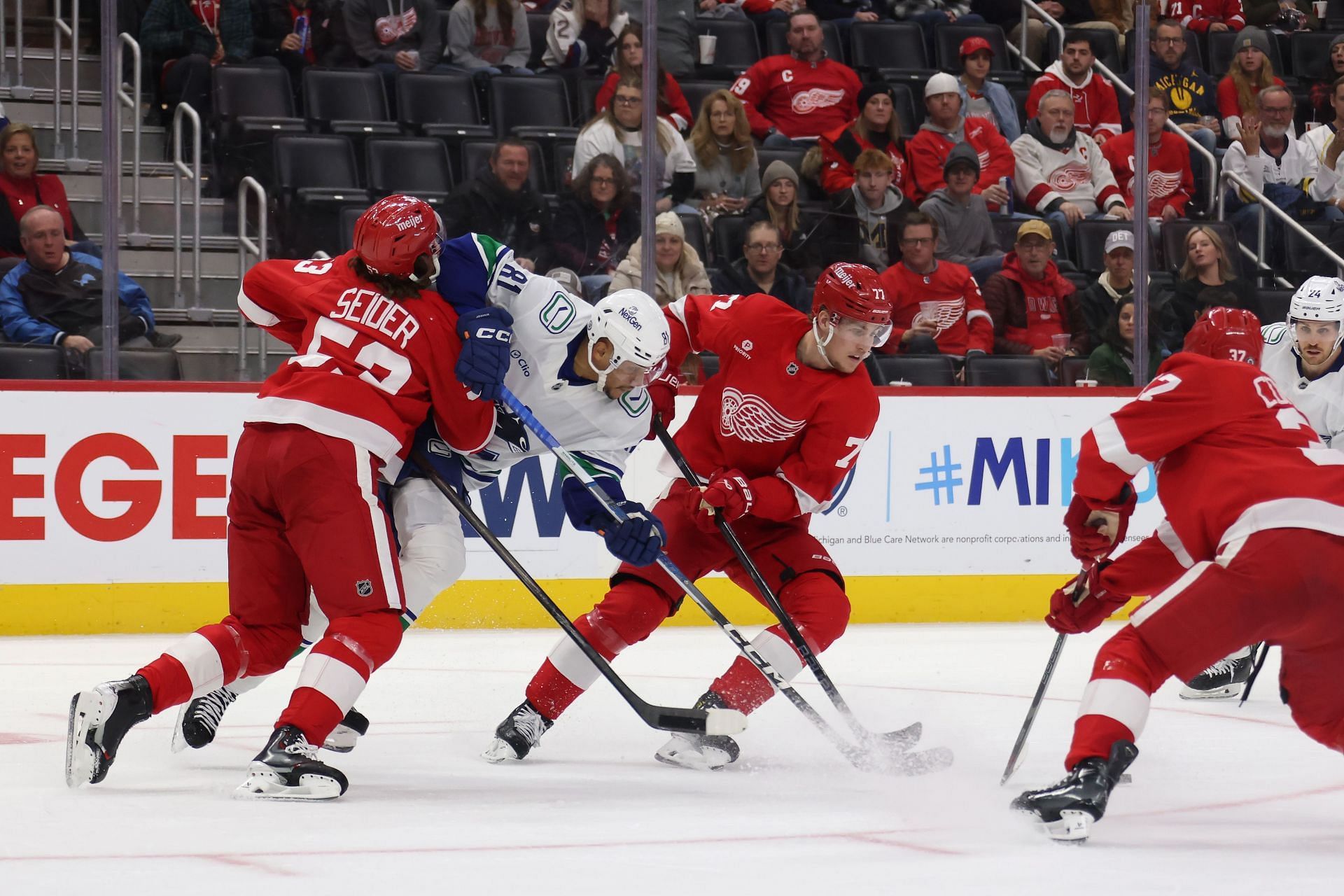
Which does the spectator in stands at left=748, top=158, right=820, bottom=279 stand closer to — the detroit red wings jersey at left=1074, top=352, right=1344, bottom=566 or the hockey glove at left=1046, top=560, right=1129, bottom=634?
the hockey glove at left=1046, top=560, right=1129, bottom=634

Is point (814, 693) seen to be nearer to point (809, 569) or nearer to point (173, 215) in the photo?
point (809, 569)

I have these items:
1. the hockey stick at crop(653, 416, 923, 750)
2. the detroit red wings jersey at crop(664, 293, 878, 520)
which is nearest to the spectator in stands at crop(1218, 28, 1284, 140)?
the detroit red wings jersey at crop(664, 293, 878, 520)

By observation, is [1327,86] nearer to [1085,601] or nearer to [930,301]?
[930,301]

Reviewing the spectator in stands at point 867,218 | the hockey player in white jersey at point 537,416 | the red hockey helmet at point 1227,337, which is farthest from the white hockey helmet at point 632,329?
the spectator in stands at point 867,218

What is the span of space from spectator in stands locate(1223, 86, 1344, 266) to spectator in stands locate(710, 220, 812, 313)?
1917mm

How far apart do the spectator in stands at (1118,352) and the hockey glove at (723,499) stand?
338 cm

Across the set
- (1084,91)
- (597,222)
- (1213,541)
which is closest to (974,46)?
(1084,91)

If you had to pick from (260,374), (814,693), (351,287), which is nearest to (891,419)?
(814,693)

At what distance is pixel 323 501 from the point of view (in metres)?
3.22

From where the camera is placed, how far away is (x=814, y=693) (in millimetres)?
4871

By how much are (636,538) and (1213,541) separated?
1.19 metres

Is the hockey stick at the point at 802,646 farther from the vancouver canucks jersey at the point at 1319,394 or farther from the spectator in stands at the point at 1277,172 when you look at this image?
the spectator in stands at the point at 1277,172

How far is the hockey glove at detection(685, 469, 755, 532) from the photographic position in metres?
3.69

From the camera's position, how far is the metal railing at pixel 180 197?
18.8ft
